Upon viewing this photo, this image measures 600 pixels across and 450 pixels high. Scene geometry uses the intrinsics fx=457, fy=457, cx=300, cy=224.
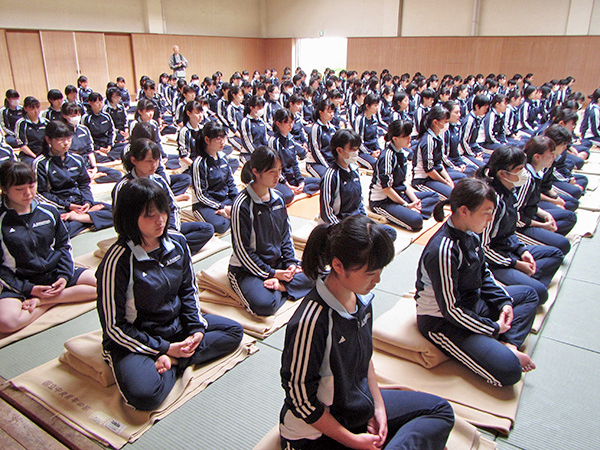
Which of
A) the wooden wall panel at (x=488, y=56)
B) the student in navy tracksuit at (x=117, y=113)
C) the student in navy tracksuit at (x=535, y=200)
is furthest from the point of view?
the wooden wall panel at (x=488, y=56)

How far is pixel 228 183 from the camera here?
15.7 feet

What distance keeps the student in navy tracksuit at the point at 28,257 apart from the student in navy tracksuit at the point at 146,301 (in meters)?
1.01

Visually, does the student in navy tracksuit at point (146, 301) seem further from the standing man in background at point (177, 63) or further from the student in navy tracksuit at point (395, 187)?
the standing man in background at point (177, 63)

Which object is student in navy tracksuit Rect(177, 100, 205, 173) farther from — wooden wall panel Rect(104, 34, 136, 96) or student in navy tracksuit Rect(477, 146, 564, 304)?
wooden wall panel Rect(104, 34, 136, 96)

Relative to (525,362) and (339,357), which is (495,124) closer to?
(525,362)

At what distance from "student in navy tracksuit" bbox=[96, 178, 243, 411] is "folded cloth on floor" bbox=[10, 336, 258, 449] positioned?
0.22 ft

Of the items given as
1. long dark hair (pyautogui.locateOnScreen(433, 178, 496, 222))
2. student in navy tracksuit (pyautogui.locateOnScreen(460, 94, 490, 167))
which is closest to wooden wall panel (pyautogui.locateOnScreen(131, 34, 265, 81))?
student in navy tracksuit (pyautogui.locateOnScreen(460, 94, 490, 167))

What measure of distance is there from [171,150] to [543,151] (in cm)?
613

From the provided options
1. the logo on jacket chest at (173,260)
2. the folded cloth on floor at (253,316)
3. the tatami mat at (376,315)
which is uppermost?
the logo on jacket chest at (173,260)

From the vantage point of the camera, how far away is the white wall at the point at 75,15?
1162 cm

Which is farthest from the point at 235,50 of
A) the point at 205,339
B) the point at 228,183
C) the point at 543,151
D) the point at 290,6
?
the point at 205,339

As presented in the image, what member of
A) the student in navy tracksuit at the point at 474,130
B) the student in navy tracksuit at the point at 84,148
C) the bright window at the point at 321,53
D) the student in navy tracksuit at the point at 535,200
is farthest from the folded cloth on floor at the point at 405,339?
the bright window at the point at 321,53

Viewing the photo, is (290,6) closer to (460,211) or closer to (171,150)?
(171,150)

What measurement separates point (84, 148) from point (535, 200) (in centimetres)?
549
